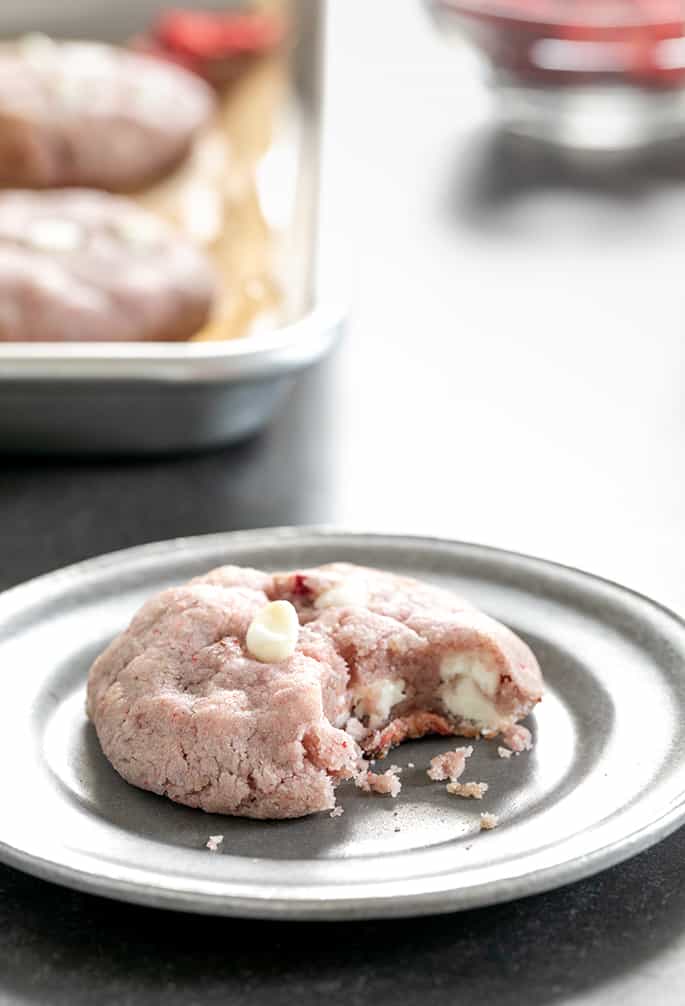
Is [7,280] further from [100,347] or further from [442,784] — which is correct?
[442,784]

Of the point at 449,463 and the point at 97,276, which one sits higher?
the point at 97,276

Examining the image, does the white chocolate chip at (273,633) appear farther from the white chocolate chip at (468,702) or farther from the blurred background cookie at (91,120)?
the blurred background cookie at (91,120)

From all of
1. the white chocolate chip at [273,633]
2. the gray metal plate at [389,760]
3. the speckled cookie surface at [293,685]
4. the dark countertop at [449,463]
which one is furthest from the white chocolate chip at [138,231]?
the white chocolate chip at [273,633]

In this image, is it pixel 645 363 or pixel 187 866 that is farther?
pixel 645 363

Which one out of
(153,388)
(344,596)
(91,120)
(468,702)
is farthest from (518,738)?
(91,120)

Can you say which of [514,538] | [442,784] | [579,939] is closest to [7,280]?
[514,538]

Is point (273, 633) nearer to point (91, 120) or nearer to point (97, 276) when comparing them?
point (97, 276)

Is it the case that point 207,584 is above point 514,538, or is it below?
above
